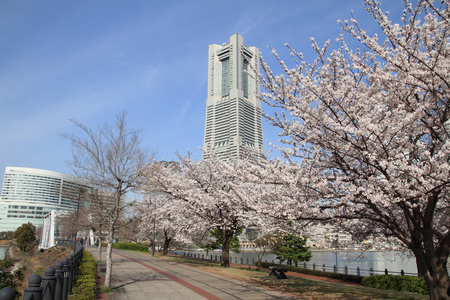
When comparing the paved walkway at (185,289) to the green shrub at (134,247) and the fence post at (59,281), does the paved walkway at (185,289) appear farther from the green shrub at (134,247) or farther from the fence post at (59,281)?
the green shrub at (134,247)

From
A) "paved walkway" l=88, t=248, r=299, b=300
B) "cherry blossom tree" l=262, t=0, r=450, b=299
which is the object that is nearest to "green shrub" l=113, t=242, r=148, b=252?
"paved walkway" l=88, t=248, r=299, b=300

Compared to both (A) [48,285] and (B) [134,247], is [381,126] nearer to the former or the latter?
(A) [48,285]

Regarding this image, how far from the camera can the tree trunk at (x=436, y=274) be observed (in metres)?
7.36

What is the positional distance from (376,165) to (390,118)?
4.18 ft

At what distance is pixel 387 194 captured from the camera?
7.10m

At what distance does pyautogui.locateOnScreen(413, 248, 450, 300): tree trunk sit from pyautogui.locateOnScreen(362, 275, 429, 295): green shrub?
9.25 m

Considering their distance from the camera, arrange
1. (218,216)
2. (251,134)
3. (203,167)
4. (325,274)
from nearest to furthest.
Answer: (218,216) → (203,167) → (325,274) → (251,134)

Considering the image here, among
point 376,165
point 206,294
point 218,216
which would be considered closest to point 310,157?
point 376,165

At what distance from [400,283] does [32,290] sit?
17.4 metres

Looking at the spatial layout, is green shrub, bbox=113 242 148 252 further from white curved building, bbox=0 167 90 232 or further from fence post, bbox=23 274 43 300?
white curved building, bbox=0 167 90 232

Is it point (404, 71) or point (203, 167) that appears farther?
point (203, 167)

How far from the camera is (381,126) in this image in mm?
6910

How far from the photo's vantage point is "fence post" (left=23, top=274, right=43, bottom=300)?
14.2 feet

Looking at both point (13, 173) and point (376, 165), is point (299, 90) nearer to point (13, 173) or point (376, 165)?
point (376, 165)
